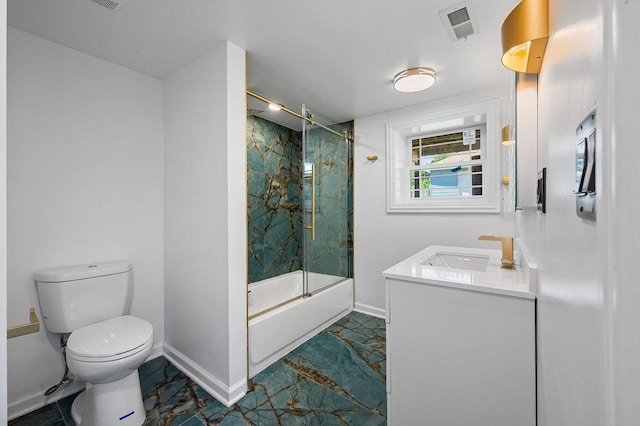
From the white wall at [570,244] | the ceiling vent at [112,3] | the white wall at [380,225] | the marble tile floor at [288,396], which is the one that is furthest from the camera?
the white wall at [380,225]

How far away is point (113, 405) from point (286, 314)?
1.25 metres

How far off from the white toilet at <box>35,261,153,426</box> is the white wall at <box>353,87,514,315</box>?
Answer: 2313mm

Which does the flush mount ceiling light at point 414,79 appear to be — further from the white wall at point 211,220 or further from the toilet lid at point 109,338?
the toilet lid at point 109,338

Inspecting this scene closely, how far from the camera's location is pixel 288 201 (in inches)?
149

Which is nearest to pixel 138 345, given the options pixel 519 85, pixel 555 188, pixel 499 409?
pixel 499 409

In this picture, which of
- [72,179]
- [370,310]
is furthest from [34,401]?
[370,310]

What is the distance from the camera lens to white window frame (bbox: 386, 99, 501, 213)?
102 inches

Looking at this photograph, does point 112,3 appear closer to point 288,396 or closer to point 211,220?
point 211,220

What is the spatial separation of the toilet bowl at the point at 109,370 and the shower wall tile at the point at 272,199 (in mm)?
1614

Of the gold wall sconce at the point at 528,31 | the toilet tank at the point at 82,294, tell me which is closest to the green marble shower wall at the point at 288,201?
the toilet tank at the point at 82,294

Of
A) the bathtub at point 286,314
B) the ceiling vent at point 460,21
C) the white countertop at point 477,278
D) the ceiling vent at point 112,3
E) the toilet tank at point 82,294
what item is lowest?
the bathtub at point 286,314

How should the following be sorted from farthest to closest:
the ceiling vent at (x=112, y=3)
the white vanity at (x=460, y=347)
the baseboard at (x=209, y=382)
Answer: the baseboard at (x=209, y=382)
the ceiling vent at (x=112, y=3)
the white vanity at (x=460, y=347)

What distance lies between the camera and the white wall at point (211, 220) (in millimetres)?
1866

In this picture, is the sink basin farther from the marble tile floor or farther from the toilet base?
the toilet base
